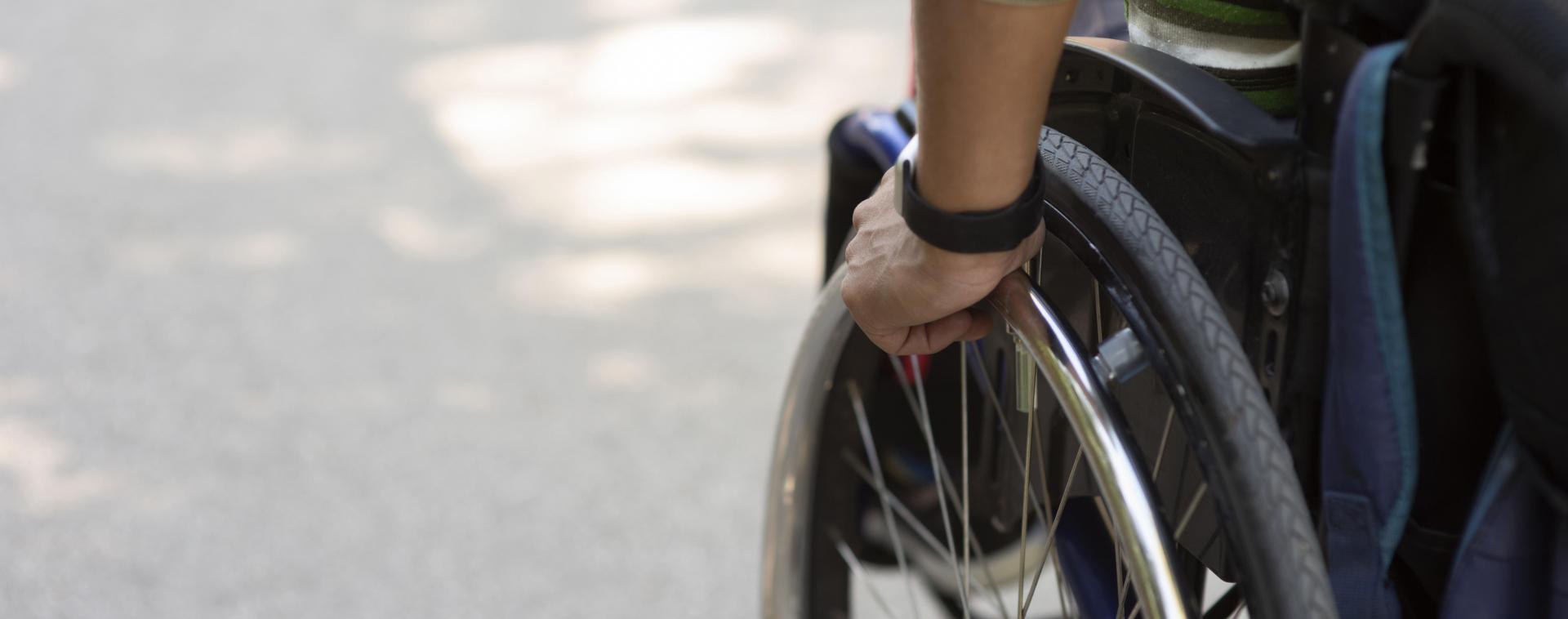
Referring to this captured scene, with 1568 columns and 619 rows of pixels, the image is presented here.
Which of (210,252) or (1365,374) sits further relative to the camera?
(210,252)

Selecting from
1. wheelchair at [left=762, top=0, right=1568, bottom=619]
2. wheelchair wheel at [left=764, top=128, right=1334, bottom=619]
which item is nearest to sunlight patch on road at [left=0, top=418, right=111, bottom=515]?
wheelchair wheel at [left=764, top=128, right=1334, bottom=619]

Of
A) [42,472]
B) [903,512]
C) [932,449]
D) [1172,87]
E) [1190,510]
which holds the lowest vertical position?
[42,472]

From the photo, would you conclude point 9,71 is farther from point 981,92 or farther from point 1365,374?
point 1365,374

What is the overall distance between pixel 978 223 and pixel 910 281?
0.19ft

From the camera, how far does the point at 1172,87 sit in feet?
2.13

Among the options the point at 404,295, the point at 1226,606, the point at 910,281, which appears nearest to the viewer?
the point at 910,281

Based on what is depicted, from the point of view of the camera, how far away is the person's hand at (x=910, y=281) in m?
0.68

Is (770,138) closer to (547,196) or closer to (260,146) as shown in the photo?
(547,196)

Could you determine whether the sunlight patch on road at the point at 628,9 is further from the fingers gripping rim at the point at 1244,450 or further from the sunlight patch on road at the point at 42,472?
the fingers gripping rim at the point at 1244,450

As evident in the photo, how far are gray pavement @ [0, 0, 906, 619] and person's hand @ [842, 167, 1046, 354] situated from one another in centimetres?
77

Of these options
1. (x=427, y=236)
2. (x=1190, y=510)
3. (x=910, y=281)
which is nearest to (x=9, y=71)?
(x=427, y=236)

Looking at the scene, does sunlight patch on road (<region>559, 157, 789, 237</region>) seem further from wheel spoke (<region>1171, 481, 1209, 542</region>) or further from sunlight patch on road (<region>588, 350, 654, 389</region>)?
wheel spoke (<region>1171, 481, 1209, 542</region>)

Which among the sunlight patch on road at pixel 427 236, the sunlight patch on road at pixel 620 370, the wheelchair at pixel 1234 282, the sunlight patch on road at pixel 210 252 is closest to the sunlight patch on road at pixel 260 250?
the sunlight patch on road at pixel 210 252

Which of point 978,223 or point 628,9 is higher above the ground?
point 978,223
